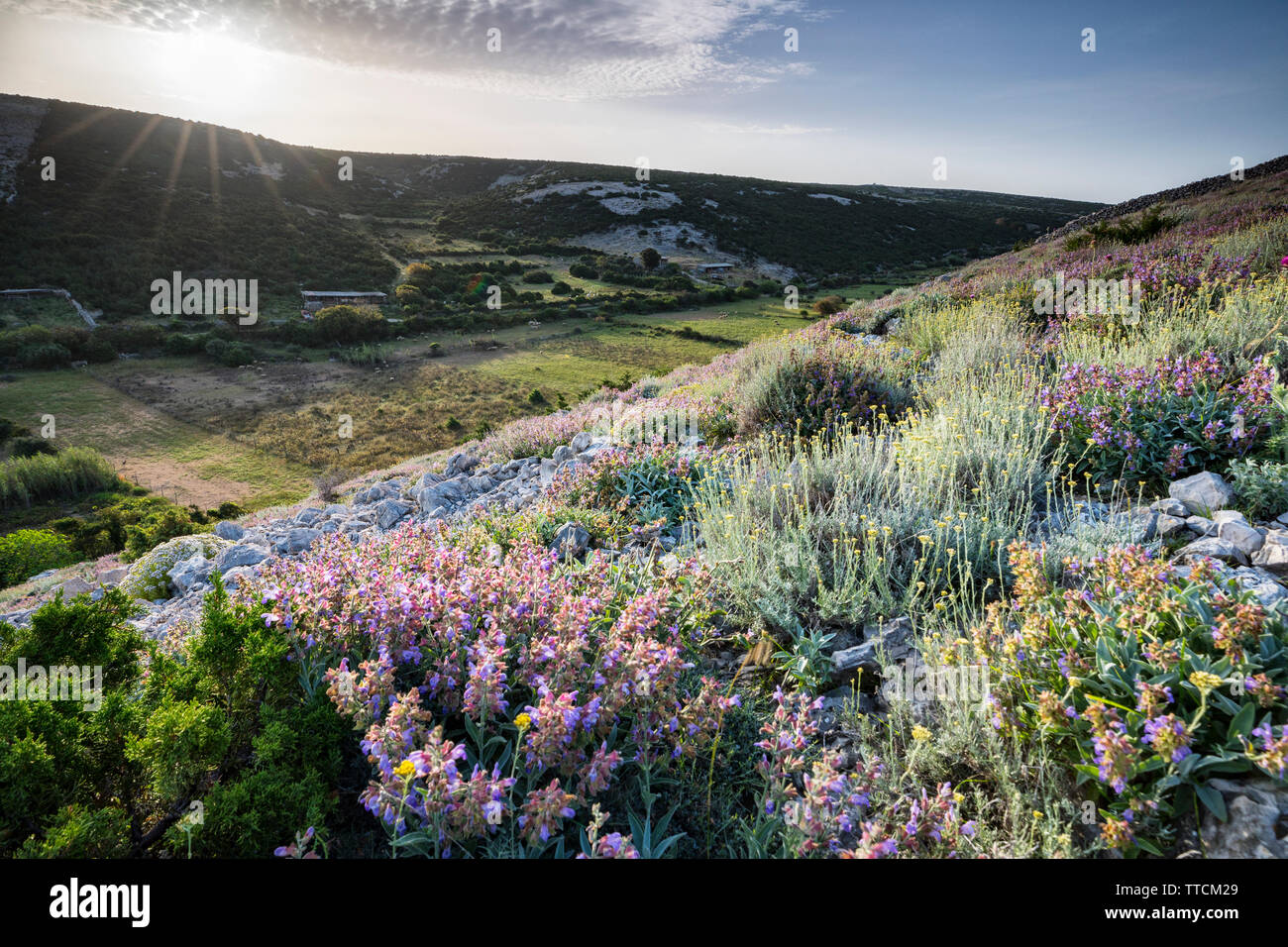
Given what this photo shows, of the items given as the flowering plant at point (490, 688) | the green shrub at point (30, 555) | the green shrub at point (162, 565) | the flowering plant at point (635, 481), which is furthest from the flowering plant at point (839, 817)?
the green shrub at point (30, 555)

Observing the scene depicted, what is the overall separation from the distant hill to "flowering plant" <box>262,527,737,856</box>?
32.4 meters

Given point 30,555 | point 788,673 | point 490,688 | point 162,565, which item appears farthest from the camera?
point 30,555

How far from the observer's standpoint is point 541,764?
183cm

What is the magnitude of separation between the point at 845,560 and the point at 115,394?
22.1 m

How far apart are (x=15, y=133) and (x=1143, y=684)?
6617cm

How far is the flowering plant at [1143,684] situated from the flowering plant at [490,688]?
3.82 feet

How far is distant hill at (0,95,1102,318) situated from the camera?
103ft

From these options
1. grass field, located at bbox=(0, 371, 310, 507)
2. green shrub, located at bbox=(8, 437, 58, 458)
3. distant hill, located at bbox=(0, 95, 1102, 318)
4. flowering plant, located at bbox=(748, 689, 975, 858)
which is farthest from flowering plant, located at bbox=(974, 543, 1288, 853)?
distant hill, located at bbox=(0, 95, 1102, 318)

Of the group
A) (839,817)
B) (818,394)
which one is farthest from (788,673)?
(818,394)

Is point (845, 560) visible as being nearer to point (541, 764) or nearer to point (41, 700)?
point (541, 764)

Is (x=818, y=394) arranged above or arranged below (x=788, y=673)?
above

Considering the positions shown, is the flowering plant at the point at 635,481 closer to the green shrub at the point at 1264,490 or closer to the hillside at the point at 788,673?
the hillside at the point at 788,673

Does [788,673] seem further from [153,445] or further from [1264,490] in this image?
[153,445]

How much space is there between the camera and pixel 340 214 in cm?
5081
